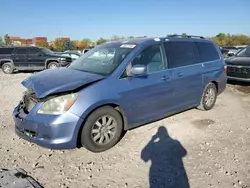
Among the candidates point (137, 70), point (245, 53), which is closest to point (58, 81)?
point (137, 70)

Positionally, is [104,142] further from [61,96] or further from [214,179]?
[214,179]

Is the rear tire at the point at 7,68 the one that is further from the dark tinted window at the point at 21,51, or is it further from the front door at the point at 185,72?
the front door at the point at 185,72

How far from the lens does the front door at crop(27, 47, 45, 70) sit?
13.8 metres

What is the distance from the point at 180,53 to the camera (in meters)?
5.03

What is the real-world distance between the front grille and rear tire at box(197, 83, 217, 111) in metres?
3.58

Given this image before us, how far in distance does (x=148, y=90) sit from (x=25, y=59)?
11657 mm

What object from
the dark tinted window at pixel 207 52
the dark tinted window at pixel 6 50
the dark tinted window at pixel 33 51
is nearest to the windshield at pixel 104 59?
the dark tinted window at pixel 207 52

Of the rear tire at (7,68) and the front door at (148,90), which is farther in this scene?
the rear tire at (7,68)

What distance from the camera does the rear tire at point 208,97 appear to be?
18.9ft

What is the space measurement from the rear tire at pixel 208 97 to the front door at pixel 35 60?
1073 centimetres

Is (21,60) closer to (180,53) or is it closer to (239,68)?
(180,53)

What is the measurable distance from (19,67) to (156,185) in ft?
42.9

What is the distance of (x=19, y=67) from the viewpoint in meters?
13.9

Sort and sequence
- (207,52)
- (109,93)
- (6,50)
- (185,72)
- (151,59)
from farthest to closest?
(6,50), (207,52), (185,72), (151,59), (109,93)
